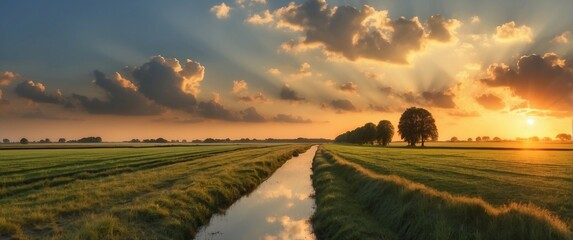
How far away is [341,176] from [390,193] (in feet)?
53.5

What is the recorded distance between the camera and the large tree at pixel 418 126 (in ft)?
402

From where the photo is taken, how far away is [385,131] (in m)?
158

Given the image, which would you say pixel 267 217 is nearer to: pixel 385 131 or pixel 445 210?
pixel 445 210

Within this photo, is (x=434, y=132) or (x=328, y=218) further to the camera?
(x=434, y=132)

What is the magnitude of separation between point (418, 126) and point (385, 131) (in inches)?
1390

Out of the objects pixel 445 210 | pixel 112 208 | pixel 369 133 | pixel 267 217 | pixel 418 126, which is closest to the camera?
pixel 445 210

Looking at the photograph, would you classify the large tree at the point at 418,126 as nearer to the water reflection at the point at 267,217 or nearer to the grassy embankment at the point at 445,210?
the grassy embankment at the point at 445,210

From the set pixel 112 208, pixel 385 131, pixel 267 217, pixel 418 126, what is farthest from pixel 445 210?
pixel 385 131

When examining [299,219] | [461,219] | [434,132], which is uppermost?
[434,132]

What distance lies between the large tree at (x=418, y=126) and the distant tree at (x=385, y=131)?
32.3 meters

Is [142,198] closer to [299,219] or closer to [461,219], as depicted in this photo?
[299,219]

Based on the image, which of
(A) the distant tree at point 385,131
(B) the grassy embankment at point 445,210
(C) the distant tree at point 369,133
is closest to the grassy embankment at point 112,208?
(B) the grassy embankment at point 445,210

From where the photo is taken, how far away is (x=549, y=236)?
11.3m

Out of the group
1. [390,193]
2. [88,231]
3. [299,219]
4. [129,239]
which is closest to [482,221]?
[390,193]
